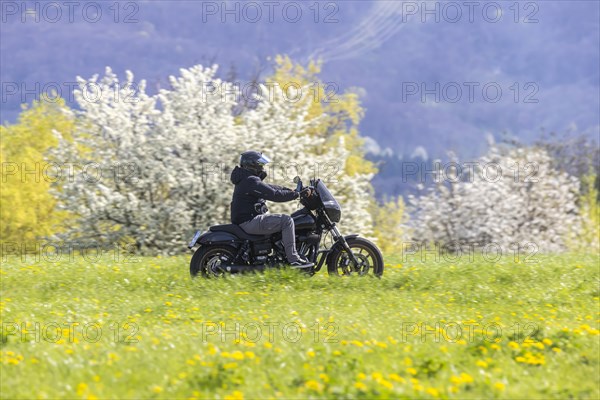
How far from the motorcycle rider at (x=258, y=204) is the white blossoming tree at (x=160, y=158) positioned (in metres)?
13.0

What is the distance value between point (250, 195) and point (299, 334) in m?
4.13

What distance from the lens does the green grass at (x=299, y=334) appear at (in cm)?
628

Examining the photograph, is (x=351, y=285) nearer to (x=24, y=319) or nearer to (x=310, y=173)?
(x=24, y=319)

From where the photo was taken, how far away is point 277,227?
11.6 meters

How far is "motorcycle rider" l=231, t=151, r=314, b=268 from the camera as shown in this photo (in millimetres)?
11492

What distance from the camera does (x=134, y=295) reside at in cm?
1104

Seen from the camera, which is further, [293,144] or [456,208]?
[456,208]

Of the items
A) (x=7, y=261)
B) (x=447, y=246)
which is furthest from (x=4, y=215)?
(x=7, y=261)

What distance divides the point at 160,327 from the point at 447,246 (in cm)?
3123

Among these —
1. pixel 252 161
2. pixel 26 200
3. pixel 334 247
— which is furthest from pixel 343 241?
pixel 26 200

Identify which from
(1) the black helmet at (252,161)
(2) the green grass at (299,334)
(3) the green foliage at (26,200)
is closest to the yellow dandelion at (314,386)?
(2) the green grass at (299,334)

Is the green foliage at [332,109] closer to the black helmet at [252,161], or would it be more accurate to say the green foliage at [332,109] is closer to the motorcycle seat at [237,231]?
the black helmet at [252,161]

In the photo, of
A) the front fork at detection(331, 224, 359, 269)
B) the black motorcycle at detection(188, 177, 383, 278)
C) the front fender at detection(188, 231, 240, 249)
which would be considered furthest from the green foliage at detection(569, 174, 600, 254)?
the front fender at detection(188, 231, 240, 249)

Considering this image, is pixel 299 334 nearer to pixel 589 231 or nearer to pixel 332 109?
pixel 332 109
